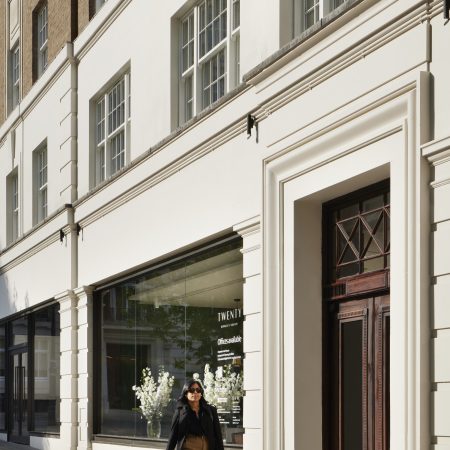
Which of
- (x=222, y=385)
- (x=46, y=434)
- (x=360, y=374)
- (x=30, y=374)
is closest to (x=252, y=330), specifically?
(x=222, y=385)

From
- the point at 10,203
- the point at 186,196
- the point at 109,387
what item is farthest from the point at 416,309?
the point at 10,203

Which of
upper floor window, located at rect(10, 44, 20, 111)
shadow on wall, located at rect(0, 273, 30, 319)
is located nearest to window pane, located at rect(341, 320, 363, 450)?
shadow on wall, located at rect(0, 273, 30, 319)

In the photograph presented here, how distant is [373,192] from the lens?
40.5ft

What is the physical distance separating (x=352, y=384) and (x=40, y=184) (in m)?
15.9

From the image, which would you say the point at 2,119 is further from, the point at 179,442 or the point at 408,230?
the point at 408,230

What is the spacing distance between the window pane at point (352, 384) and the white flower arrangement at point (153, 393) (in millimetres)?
5491

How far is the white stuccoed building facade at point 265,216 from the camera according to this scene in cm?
1064

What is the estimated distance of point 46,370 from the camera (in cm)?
2598

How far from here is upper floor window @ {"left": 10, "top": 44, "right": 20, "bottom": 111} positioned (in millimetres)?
30777

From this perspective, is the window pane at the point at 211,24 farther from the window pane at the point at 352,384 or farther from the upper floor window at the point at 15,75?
the upper floor window at the point at 15,75

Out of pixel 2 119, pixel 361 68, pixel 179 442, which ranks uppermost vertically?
pixel 2 119

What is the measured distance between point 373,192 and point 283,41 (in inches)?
98.6

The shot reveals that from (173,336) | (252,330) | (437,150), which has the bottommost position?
(173,336)

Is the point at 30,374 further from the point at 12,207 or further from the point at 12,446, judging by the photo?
the point at 12,207
